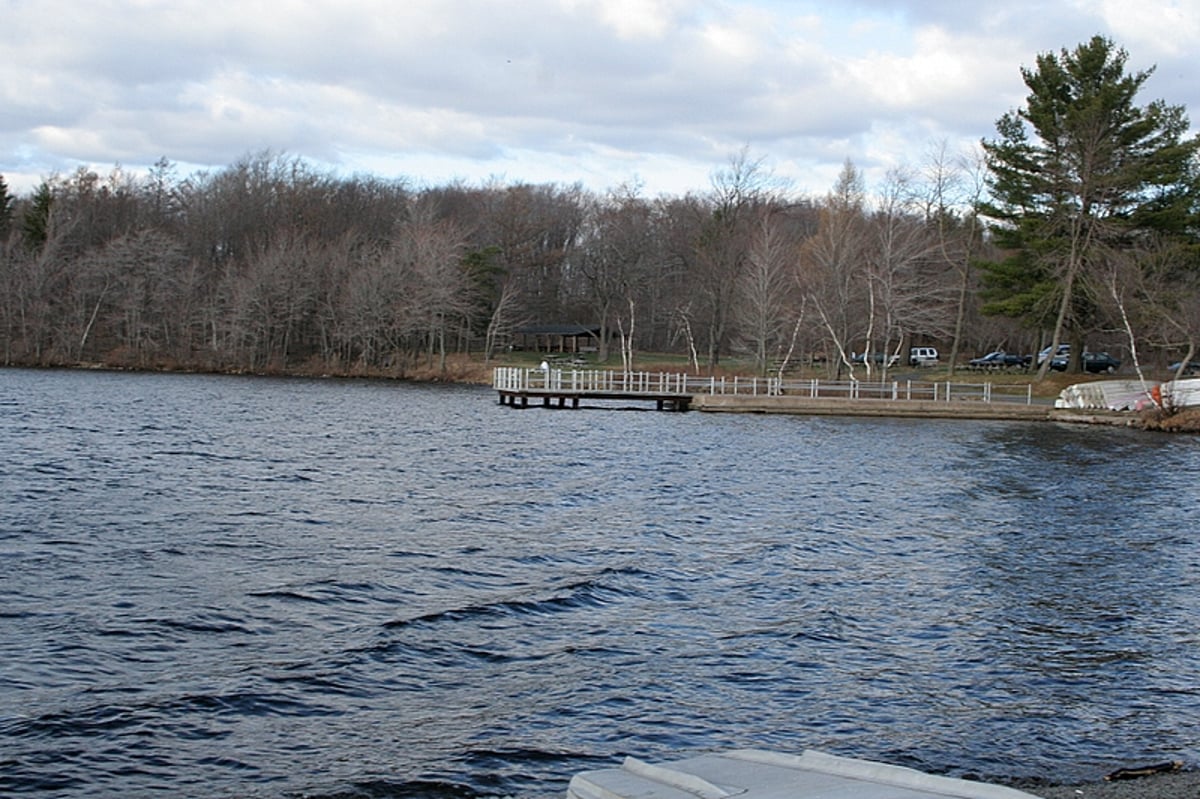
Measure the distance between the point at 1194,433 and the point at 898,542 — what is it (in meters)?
33.0

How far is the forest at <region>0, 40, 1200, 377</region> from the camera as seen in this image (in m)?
61.3

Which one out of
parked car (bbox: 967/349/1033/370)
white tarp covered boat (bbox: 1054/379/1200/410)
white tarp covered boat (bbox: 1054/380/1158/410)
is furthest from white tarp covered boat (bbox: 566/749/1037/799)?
parked car (bbox: 967/349/1033/370)

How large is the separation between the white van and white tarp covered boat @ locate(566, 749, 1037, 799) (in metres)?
89.0

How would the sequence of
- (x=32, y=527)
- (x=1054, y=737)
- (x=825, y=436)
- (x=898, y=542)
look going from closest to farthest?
(x=1054, y=737)
(x=32, y=527)
(x=898, y=542)
(x=825, y=436)

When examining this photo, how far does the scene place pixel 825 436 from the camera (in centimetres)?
4681

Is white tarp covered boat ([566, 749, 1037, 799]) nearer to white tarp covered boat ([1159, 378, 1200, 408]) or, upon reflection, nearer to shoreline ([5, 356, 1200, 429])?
shoreline ([5, 356, 1200, 429])

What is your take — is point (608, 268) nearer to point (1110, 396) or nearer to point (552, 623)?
point (1110, 396)

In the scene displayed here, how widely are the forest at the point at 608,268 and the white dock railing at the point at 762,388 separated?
393 centimetres

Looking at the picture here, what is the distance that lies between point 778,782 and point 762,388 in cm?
6126

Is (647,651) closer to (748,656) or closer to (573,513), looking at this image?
(748,656)

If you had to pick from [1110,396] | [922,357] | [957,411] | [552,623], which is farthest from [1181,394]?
[552,623]

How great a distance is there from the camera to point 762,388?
220 ft

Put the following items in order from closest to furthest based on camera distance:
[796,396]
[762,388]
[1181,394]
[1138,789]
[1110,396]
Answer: [1138,789] < [1181,394] < [1110,396] < [796,396] < [762,388]

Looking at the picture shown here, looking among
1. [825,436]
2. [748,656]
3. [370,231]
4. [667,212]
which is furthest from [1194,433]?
[370,231]
